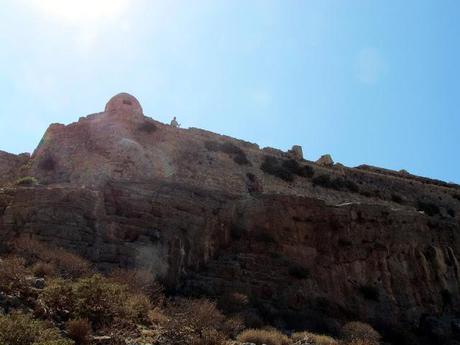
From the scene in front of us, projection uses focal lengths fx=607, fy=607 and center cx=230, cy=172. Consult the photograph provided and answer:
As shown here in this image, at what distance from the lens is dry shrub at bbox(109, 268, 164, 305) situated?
1281 centimetres

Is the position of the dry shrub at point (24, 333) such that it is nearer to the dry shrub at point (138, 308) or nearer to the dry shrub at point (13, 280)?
the dry shrub at point (13, 280)

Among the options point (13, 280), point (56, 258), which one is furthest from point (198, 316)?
point (56, 258)

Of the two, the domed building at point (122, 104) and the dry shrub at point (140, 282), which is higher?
the domed building at point (122, 104)

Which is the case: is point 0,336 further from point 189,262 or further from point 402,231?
point 402,231

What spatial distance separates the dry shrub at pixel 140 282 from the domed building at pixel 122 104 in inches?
716

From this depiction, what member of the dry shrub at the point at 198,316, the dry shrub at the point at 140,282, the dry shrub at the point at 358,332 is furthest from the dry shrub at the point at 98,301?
the dry shrub at the point at 358,332

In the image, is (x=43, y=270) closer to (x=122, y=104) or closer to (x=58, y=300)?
(x=58, y=300)

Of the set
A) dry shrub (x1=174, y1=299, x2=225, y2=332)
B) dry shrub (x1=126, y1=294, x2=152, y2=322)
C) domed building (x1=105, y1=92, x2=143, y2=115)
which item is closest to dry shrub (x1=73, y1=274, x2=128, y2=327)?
dry shrub (x1=126, y1=294, x2=152, y2=322)

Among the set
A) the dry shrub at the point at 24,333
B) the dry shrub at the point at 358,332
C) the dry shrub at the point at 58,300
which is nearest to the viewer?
the dry shrub at the point at 24,333

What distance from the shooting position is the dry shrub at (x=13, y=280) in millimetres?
10234

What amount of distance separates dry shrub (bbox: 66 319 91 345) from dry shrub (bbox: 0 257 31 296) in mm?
1274

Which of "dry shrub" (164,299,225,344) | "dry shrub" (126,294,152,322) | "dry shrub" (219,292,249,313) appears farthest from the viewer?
"dry shrub" (219,292,249,313)

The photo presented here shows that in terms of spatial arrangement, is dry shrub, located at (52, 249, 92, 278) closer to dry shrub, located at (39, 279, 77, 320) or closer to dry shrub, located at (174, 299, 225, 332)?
dry shrub, located at (39, 279, 77, 320)

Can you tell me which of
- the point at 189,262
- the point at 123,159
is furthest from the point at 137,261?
the point at 123,159
